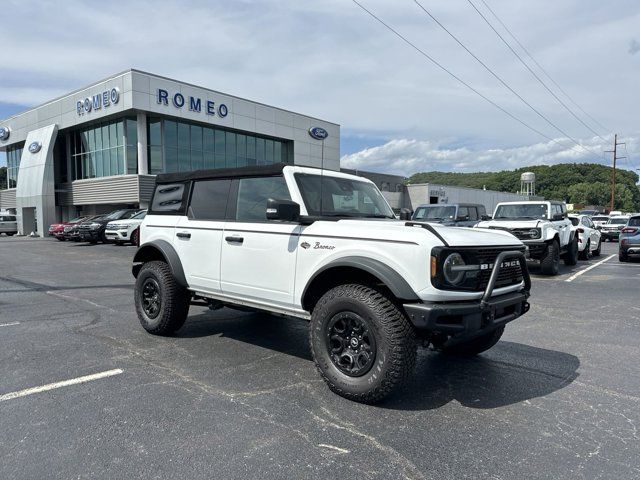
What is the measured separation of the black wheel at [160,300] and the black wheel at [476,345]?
3038 millimetres

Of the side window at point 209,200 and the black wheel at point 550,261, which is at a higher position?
the side window at point 209,200

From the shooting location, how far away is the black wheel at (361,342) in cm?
354

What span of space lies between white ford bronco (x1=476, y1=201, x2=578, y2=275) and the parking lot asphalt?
5.38 metres

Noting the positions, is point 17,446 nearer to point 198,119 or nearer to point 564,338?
point 564,338

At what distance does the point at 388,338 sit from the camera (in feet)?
11.6

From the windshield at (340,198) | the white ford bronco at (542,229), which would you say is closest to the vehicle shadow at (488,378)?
the windshield at (340,198)

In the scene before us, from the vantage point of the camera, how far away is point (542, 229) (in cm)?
1141

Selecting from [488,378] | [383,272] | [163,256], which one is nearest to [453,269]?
[383,272]

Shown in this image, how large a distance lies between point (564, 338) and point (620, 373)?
1.26 metres

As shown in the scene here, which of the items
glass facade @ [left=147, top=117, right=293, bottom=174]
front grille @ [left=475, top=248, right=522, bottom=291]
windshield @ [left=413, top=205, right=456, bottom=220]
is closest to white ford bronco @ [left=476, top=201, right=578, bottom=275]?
windshield @ [left=413, top=205, right=456, bottom=220]

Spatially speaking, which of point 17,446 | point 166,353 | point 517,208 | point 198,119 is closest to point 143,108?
point 198,119

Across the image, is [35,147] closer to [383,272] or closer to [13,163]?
[13,163]

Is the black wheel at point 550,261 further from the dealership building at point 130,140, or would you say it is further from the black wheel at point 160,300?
the dealership building at point 130,140

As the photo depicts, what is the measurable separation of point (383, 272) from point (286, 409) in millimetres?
1292
